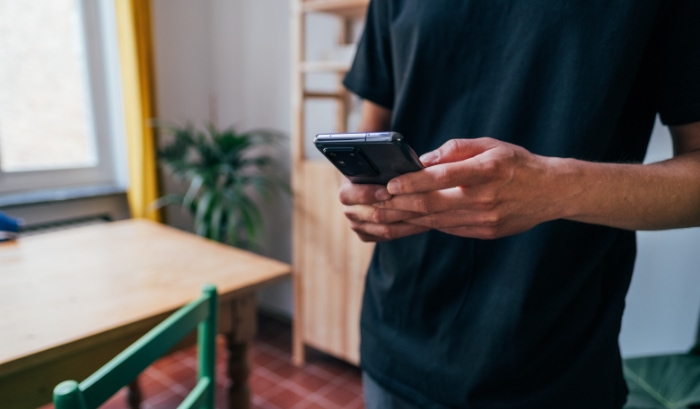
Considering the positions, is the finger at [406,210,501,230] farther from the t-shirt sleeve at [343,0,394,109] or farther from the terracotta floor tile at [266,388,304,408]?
the terracotta floor tile at [266,388,304,408]

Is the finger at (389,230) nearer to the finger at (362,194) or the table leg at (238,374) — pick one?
the finger at (362,194)

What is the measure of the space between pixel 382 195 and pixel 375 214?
0.13 feet

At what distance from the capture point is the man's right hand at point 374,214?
519 millimetres

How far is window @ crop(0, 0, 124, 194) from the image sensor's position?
87.3 inches

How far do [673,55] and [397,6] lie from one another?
0.37m

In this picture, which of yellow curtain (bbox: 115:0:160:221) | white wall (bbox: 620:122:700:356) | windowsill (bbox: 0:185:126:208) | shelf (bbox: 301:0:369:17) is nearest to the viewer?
white wall (bbox: 620:122:700:356)

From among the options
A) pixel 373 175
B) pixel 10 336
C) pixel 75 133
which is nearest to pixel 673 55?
pixel 373 175

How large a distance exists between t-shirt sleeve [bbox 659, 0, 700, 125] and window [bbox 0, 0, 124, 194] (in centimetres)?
261

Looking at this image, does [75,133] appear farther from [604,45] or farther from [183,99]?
[604,45]

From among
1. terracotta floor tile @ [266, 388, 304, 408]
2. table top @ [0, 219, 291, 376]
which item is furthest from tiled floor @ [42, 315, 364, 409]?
table top @ [0, 219, 291, 376]

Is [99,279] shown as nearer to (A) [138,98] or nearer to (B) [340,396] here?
(B) [340,396]

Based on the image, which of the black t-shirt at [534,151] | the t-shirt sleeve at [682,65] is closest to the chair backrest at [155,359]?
the black t-shirt at [534,151]

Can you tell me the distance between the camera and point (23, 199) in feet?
7.06

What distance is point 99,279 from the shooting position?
1173mm
